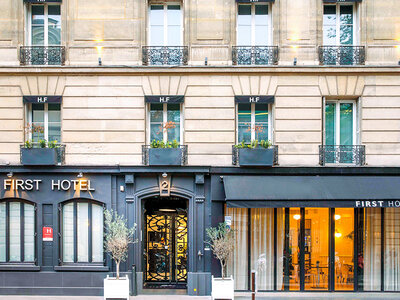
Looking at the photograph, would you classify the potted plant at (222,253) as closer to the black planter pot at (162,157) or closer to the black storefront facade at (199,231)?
the black storefront facade at (199,231)

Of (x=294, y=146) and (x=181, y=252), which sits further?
(x=181, y=252)

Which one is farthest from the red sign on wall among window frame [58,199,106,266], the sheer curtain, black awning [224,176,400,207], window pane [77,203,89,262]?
black awning [224,176,400,207]

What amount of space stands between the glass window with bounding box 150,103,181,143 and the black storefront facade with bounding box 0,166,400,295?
1288 millimetres

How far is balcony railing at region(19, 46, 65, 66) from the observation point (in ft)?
45.9

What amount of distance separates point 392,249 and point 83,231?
1088 centimetres

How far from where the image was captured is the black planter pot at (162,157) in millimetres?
13578

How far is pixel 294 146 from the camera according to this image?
45.5 ft

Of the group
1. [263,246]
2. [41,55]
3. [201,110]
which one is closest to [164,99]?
[201,110]

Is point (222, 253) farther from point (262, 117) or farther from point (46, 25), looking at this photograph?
point (46, 25)

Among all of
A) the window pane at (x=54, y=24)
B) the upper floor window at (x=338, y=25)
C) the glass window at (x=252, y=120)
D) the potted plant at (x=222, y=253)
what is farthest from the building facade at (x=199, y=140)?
the potted plant at (x=222, y=253)

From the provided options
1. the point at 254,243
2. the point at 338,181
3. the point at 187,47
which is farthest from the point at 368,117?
the point at 187,47

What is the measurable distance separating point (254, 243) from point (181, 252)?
2766 mm

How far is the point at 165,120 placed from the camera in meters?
14.3

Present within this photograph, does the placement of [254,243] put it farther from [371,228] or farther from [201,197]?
[371,228]
